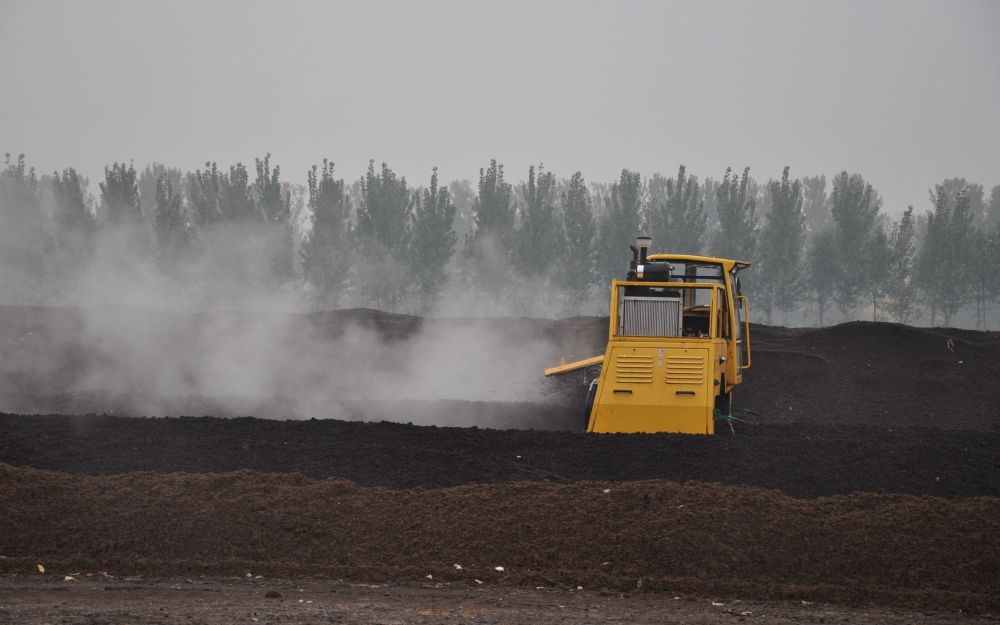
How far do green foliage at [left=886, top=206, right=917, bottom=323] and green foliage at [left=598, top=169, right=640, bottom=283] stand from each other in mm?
13518

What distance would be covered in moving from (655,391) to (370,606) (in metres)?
7.43

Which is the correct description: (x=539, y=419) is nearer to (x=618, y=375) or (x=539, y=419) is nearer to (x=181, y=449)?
(x=618, y=375)

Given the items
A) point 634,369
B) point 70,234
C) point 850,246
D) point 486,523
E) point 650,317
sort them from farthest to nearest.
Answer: point 850,246
point 70,234
point 650,317
point 634,369
point 486,523

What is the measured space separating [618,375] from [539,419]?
7252 mm

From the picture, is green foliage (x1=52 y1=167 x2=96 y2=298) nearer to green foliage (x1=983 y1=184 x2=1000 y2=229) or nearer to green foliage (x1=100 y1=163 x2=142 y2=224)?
green foliage (x1=100 y1=163 x2=142 y2=224)


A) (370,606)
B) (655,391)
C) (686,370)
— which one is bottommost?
(370,606)

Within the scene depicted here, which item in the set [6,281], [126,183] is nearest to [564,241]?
[126,183]

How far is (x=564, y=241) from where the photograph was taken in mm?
53875

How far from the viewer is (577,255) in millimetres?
53188

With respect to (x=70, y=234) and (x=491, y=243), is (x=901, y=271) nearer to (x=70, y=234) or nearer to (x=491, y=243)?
(x=491, y=243)

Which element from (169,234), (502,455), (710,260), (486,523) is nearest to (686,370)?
(502,455)

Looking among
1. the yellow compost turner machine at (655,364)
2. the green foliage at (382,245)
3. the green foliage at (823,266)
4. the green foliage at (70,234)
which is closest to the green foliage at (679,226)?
the green foliage at (823,266)

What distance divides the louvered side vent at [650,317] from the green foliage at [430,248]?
1481 inches

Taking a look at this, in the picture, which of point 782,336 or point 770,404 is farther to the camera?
point 782,336
